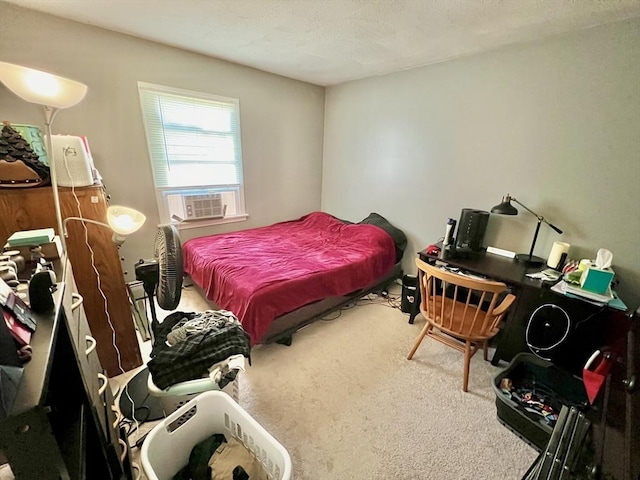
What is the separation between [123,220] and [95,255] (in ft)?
1.74

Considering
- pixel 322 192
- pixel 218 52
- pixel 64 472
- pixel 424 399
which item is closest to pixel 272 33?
pixel 218 52

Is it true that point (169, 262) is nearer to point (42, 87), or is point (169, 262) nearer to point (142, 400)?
point (42, 87)

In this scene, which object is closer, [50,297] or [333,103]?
[50,297]

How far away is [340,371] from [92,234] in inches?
71.0

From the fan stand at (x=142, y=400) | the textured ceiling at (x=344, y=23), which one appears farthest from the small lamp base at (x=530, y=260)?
the fan stand at (x=142, y=400)

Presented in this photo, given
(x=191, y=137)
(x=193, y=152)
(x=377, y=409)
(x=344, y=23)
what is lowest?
(x=377, y=409)

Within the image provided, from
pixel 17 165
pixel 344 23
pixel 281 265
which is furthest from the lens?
pixel 281 265

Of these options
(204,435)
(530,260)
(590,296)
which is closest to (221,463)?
(204,435)

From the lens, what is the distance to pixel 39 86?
933 millimetres

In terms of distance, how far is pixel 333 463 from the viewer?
1.32 meters

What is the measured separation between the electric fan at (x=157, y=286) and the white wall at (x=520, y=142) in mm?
2506

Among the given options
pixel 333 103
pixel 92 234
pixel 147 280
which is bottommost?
pixel 147 280

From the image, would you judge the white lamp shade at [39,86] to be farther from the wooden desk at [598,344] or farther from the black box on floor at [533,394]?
the black box on floor at [533,394]

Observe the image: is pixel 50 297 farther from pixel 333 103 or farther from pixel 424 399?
pixel 333 103
